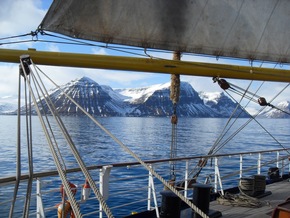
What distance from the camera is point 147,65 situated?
626 cm

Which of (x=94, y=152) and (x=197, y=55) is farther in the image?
(x=94, y=152)

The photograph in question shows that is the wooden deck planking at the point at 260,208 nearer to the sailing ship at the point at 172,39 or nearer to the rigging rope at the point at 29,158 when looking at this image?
the sailing ship at the point at 172,39

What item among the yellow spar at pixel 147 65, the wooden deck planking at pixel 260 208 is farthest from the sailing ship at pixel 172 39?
the wooden deck planking at pixel 260 208

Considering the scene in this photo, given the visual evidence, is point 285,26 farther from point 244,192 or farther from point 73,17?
point 73,17

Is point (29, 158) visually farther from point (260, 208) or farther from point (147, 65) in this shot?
point (260, 208)

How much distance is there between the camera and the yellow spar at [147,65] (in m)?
5.30

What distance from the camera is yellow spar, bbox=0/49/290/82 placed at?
5297mm

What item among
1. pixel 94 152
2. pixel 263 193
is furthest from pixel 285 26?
pixel 94 152

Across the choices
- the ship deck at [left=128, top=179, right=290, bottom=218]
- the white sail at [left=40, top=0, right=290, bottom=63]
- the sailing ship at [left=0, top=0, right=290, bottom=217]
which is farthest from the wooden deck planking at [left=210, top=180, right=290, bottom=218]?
the white sail at [left=40, top=0, right=290, bottom=63]

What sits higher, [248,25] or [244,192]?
[248,25]

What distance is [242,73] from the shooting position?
7211mm

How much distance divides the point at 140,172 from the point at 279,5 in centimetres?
1772

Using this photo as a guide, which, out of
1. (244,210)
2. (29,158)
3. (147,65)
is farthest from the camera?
(244,210)

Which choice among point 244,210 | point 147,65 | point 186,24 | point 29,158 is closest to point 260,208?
point 244,210
